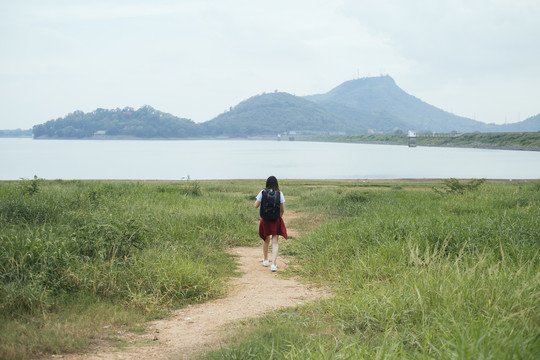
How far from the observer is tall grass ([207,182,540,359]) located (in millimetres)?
4816

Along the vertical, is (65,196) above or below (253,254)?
above

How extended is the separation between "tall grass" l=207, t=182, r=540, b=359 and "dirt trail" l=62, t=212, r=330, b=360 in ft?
1.75

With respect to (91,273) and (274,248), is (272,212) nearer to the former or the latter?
(274,248)

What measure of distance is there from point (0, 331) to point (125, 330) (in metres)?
1.50

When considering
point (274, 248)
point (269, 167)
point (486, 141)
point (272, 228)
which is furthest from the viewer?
point (486, 141)

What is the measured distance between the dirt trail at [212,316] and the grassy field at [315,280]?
0.29m

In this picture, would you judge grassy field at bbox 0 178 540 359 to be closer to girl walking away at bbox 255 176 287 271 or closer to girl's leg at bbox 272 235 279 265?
girl's leg at bbox 272 235 279 265

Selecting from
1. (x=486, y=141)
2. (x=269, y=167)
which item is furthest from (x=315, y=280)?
(x=486, y=141)

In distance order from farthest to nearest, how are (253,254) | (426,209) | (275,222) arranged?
1. (426,209)
2. (253,254)
3. (275,222)

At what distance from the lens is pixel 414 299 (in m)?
6.14

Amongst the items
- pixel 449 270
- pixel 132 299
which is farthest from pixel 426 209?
pixel 132 299

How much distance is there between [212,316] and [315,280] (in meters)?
2.53

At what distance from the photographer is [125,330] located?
645 cm

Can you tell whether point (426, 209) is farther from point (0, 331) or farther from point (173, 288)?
point (0, 331)
